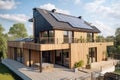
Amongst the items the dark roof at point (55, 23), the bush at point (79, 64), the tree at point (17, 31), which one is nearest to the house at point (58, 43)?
the dark roof at point (55, 23)

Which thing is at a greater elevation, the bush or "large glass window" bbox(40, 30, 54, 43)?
"large glass window" bbox(40, 30, 54, 43)

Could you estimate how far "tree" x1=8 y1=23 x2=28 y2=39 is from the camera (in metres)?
56.5

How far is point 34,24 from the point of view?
2386 centimetres

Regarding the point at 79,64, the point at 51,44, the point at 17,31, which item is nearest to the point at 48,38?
the point at 51,44

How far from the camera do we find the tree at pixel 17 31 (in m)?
56.5

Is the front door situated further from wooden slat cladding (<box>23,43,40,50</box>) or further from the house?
wooden slat cladding (<box>23,43,40,50</box>)

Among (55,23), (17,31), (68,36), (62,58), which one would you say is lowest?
(62,58)

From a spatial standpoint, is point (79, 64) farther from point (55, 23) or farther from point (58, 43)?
point (55, 23)

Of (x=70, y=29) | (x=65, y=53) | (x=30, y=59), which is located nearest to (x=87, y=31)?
(x=70, y=29)

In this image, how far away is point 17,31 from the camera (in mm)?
56406

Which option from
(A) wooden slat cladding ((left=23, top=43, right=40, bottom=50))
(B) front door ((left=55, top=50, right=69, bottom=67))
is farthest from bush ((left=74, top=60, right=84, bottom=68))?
(A) wooden slat cladding ((left=23, top=43, right=40, bottom=50))

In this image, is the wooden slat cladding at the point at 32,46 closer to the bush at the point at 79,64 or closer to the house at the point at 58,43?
the house at the point at 58,43

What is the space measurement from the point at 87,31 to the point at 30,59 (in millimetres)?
10036

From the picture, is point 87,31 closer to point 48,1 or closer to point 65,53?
point 65,53
